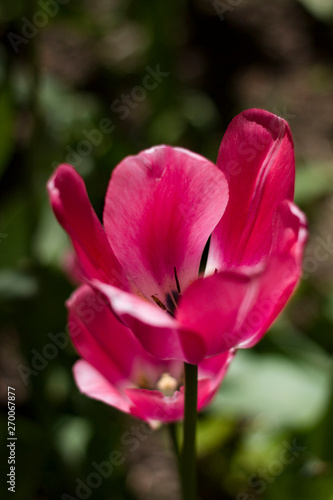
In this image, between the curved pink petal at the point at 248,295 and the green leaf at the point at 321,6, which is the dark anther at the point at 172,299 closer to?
the curved pink petal at the point at 248,295

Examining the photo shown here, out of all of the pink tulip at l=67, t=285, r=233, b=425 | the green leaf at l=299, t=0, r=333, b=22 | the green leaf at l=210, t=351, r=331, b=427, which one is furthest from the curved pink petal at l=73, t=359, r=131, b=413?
the green leaf at l=299, t=0, r=333, b=22

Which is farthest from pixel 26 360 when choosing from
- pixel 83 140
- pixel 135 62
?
pixel 135 62

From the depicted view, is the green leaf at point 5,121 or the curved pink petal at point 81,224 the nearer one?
the curved pink petal at point 81,224

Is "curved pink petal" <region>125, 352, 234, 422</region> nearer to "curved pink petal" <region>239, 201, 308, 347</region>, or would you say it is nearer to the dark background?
"curved pink petal" <region>239, 201, 308, 347</region>

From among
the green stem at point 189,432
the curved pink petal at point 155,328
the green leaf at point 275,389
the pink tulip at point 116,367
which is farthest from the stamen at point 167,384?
the green leaf at point 275,389

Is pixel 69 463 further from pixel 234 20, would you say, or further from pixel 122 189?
pixel 234 20

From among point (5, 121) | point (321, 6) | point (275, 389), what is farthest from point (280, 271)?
point (321, 6)

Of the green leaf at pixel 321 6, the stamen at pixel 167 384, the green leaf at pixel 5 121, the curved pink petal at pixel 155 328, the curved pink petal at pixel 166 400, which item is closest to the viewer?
the curved pink petal at pixel 155 328
